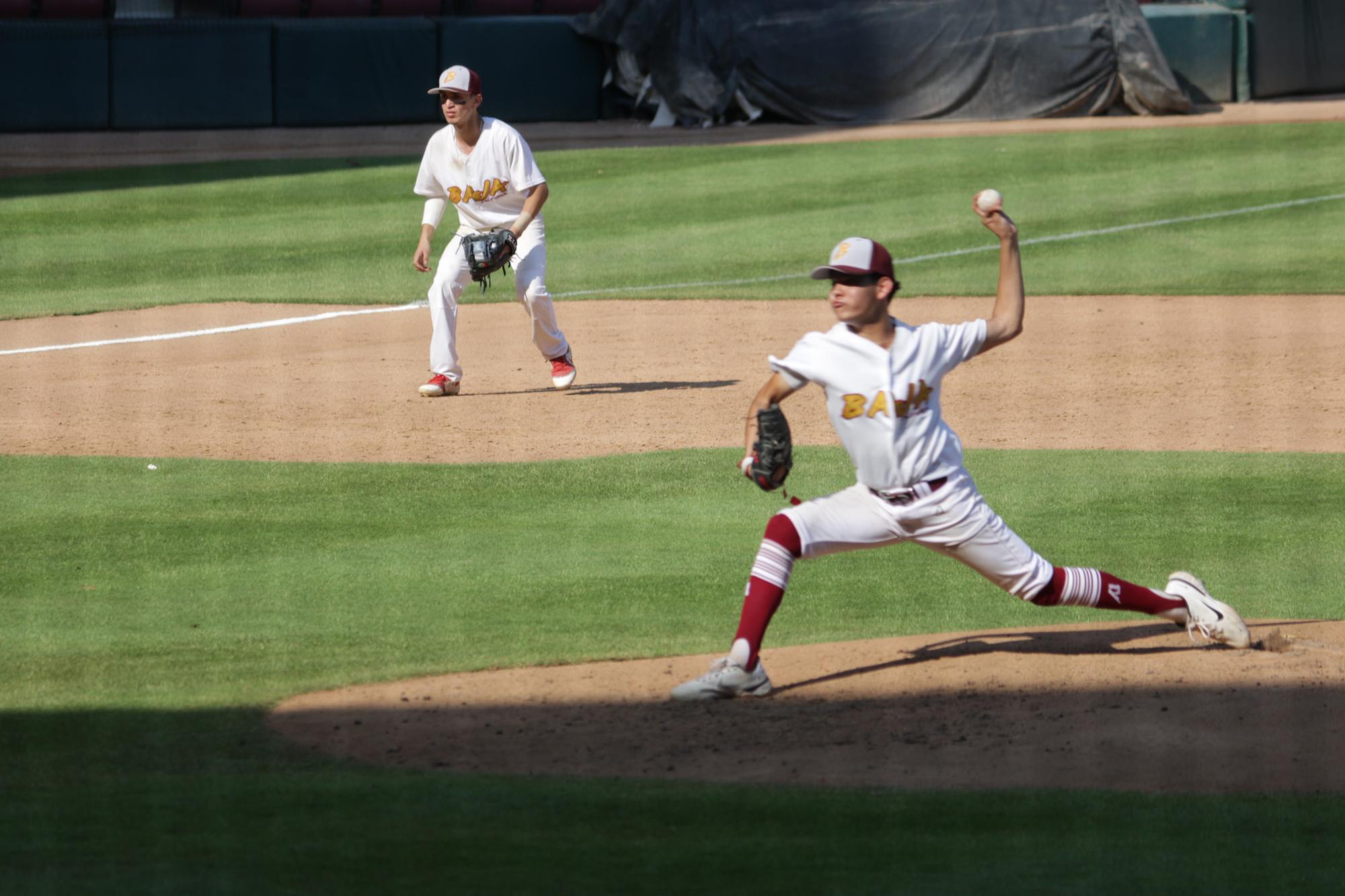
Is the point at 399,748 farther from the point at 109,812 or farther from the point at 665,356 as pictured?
the point at 665,356

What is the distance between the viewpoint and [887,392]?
5.52 m

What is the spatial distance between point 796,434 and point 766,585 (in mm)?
4818

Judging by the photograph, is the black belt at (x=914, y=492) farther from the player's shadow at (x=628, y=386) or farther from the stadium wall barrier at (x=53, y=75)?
the stadium wall barrier at (x=53, y=75)

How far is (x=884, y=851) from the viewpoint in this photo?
4176 mm

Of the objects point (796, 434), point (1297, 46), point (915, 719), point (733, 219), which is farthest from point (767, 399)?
point (1297, 46)

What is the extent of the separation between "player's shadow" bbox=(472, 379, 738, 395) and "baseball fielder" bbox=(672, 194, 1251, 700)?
591 cm

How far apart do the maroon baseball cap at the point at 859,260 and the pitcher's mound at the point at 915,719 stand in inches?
55.2

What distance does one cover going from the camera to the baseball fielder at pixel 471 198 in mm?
10516

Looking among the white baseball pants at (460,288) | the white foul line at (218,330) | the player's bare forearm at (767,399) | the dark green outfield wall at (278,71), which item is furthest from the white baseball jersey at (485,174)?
the dark green outfield wall at (278,71)

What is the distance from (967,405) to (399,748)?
674 cm

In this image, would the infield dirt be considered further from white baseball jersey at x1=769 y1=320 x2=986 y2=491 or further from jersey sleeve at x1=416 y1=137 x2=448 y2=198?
jersey sleeve at x1=416 y1=137 x2=448 y2=198

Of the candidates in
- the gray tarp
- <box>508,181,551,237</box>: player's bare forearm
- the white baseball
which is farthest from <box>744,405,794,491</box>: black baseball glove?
the gray tarp

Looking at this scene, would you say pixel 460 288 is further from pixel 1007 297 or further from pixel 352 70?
pixel 352 70

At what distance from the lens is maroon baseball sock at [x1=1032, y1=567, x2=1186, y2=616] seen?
19.5 feet
